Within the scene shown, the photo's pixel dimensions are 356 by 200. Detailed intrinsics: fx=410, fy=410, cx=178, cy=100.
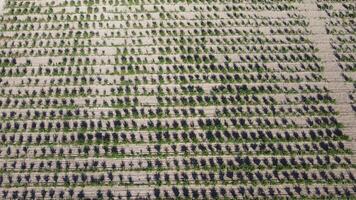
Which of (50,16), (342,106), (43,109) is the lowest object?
(43,109)

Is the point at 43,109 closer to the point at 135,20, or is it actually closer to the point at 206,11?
the point at 135,20

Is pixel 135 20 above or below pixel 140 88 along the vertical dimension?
above

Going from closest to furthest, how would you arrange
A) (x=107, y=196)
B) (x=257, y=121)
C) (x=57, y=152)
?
1. (x=107, y=196)
2. (x=57, y=152)
3. (x=257, y=121)

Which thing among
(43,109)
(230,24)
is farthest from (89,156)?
(230,24)

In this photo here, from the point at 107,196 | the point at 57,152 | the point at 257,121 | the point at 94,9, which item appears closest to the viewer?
the point at 107,196

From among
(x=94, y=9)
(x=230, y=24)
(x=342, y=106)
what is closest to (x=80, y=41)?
(x=94, y=9)

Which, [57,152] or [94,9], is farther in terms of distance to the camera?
[94,9]
